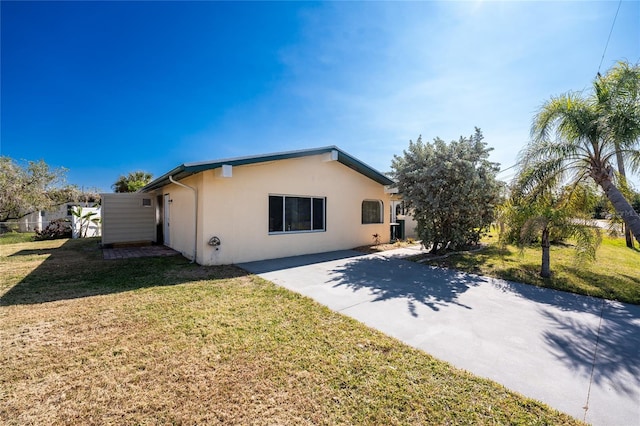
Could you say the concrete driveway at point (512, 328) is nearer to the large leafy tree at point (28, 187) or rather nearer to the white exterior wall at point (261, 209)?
the white exterior wall at point (261, 209)

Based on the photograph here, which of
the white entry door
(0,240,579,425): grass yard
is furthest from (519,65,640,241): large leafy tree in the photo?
the white entry door

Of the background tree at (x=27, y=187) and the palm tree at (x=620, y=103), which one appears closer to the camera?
the palm tree at (x=620, y=103)

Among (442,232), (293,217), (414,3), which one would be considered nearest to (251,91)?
(293,217)

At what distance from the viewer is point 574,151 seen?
23.5 feet

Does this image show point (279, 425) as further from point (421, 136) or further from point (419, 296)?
point (421, 136)

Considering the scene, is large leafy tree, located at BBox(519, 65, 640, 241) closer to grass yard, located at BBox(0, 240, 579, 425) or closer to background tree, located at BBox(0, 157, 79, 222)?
grass yard, located at BBox(0, 240, 579, 425)

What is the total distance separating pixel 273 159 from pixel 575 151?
8715 millimetres

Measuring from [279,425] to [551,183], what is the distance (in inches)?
359

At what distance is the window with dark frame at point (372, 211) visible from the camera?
1257 cm

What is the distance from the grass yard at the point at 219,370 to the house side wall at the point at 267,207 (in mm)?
3292

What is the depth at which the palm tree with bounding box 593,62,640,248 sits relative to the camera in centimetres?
621

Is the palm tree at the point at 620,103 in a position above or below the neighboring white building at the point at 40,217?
above

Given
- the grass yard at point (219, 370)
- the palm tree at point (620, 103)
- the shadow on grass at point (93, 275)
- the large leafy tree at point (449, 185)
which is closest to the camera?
the grass yard at point (219, 370)

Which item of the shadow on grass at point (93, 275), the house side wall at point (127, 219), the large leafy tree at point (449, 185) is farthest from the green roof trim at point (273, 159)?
the shadow on grass at point (93, 275)
